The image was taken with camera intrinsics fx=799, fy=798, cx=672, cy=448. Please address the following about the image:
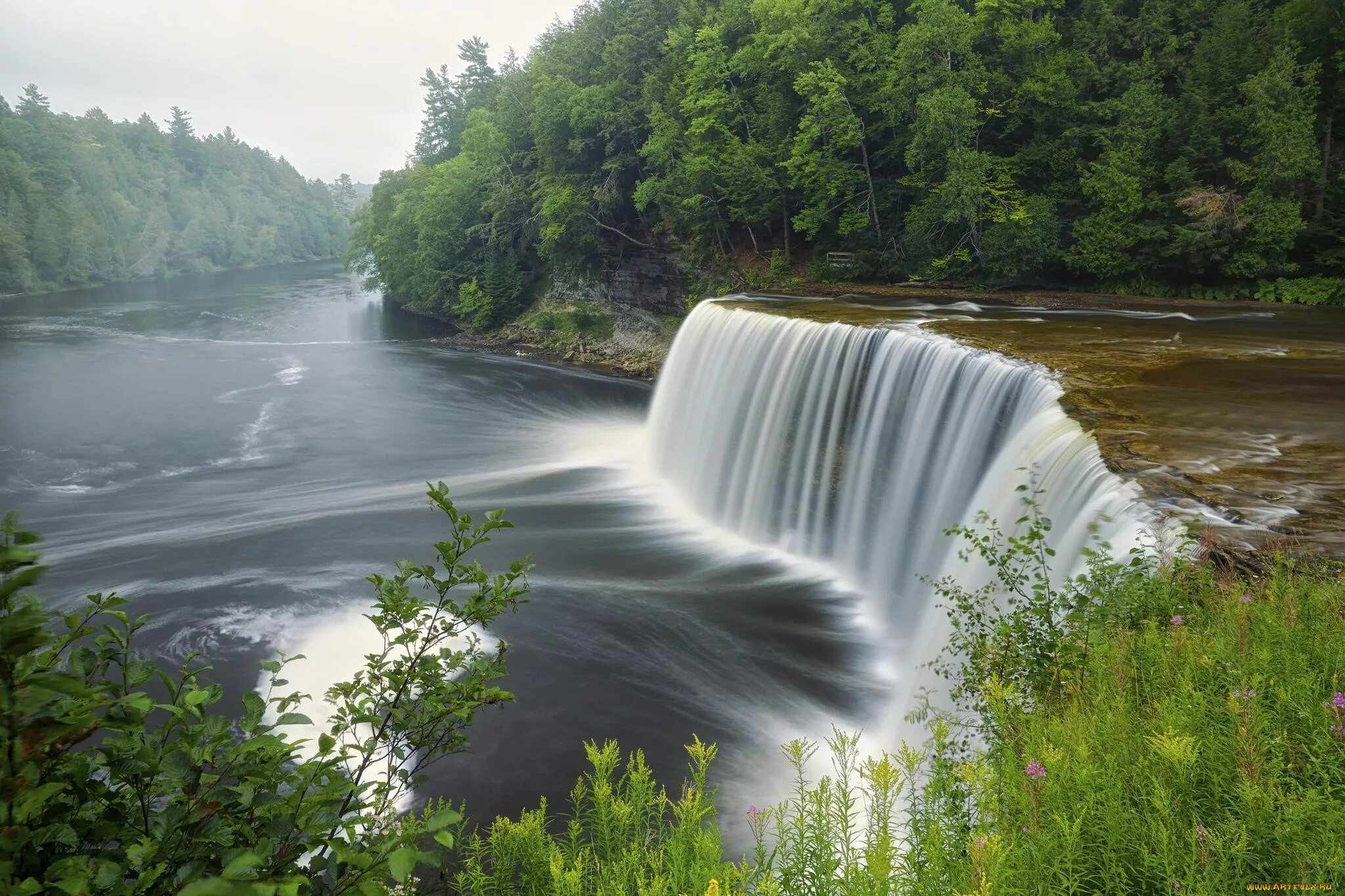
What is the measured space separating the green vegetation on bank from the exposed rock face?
26294mm

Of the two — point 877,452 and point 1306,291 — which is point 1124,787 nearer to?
point 877,452

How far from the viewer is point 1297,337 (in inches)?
551

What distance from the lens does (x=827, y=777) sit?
3.25 meters

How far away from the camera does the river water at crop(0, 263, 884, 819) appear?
9391 mm

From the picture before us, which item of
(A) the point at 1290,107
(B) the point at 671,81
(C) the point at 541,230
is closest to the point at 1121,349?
(A) the point at 1290,107

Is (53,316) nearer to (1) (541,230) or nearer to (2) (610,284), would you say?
(1) (541,230)

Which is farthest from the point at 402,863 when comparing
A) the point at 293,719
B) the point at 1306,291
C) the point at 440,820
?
the point at 1306,291

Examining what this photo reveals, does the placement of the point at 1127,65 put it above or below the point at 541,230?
above

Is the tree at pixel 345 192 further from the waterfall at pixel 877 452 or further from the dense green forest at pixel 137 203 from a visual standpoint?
the waterfall at pixel 877 452

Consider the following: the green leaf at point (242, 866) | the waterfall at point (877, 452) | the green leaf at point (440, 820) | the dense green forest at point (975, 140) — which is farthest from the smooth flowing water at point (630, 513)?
the dense green forest at point (975, 140)

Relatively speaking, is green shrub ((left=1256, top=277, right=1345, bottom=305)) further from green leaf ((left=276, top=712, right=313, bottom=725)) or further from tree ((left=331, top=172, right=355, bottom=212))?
tree ((left=331, top=172, right=355, bottom=212))

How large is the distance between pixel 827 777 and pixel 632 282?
3011 cm

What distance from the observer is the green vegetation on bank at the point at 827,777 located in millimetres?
1904

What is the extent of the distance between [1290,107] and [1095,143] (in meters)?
4.47
